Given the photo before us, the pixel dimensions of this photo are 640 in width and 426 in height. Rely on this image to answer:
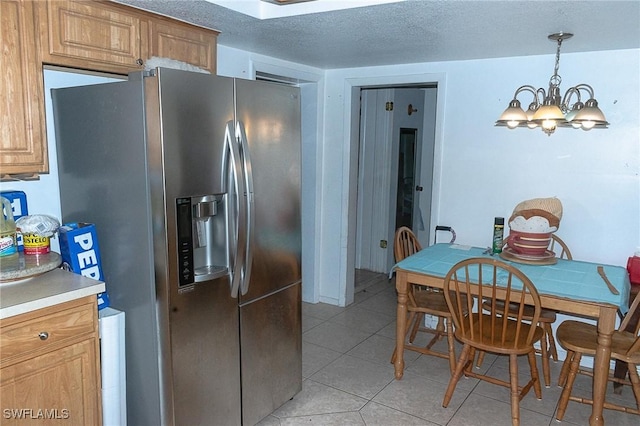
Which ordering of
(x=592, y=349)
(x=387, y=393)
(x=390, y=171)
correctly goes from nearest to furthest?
(x=592, y=349), (x=387, y=393), (x=390, y=171)

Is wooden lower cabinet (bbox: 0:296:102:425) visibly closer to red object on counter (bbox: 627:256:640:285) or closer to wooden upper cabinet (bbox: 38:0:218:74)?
wooden upper cabinet (bbox: 38:0:218:74)

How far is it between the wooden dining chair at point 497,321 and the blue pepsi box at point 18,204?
2160 millimetres

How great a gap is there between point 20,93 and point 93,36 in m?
0.41

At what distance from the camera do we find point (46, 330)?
177cm

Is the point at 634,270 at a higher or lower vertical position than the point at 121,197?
lower

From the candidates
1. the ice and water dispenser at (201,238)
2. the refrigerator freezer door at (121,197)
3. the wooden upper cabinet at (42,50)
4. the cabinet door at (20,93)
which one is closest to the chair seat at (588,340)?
the ice and water dispenser at (201,238)

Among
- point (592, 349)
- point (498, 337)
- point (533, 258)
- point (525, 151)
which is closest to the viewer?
point (592, 349)

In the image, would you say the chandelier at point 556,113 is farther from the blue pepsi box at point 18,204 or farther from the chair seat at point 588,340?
the blue pepsi box at point 18,204

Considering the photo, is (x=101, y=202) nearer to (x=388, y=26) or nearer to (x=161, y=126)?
(x=161, y=126)

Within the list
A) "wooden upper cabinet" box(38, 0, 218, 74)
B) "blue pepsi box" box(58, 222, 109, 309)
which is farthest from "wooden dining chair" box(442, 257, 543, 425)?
"wooden upper cabinet" box(38, 0, 218, 74)

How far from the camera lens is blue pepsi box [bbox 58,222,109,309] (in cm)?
206

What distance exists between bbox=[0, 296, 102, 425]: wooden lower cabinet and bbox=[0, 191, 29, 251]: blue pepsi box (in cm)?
57

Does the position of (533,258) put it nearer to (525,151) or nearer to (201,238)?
(525,151)

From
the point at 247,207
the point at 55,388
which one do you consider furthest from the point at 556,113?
the point at 55,388
